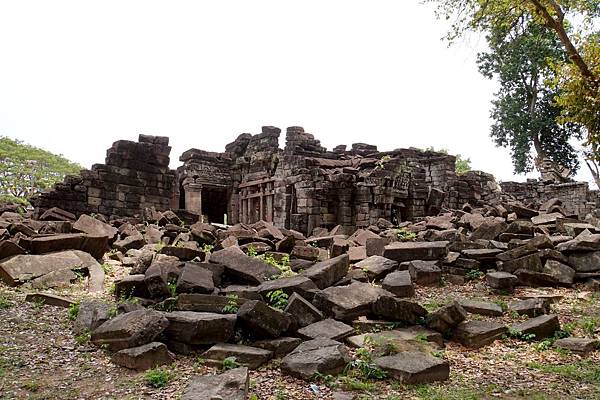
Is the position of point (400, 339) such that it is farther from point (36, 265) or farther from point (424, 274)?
point (36, 265)

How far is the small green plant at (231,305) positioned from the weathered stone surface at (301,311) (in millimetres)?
655

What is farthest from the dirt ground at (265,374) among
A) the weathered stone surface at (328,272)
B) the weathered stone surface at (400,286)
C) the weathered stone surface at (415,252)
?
the weathered stone surface at (415,252)

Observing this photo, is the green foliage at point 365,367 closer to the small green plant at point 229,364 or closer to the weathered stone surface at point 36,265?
the small green plant at point 229,364

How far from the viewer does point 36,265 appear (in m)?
7.75

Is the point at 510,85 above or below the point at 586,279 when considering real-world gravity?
above

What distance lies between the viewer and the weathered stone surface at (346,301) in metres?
6.16

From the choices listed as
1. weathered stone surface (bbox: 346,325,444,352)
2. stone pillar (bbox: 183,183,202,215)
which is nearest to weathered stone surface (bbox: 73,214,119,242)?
weathered stone surface (bbox: 346,325,444,352)

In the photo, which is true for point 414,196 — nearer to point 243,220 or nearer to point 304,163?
point 304,163

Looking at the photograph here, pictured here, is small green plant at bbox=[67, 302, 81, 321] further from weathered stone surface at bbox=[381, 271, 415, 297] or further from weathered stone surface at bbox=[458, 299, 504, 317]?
weathered stone surface at bbox=[458, 299, 504, 317]

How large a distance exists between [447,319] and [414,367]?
59.8 inches

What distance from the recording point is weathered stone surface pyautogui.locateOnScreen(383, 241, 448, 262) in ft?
30.6

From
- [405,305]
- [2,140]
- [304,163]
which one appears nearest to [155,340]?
[405,305]

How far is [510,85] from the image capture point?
107 ft

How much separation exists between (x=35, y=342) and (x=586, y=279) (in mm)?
9245
